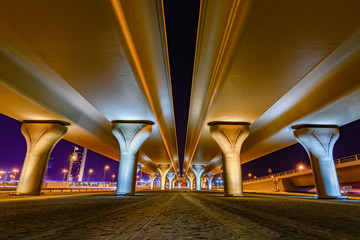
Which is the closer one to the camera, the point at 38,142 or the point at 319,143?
the point at 319,143

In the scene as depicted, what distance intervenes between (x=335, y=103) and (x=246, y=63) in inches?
378

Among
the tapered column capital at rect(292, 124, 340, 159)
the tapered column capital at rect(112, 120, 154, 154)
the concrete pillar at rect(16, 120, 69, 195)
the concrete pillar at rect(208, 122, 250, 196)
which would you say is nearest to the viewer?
the tapered column capital at rect(292, 124, 340, 159)

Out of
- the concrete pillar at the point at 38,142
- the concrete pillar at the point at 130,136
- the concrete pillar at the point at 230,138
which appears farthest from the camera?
the concrete pillar at the point at 130,136

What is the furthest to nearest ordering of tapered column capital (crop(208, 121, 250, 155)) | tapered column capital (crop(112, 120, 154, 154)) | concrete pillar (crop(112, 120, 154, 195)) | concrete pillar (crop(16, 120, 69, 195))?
1. tapered column capital (crop(112, 120, 154, 154))
2. concrete pillar (crop(112, 120, 154, 195))
3. tapered column capital (crop(208, 121, 250, 155))
4. concrete pillar (crop(16, 120, 69, 195))

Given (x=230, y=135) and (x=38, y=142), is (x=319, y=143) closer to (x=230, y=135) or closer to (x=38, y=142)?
(x=230, y=135)

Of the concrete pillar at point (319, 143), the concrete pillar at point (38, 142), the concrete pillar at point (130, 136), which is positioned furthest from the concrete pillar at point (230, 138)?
the concrete pillar at point (38, 142)

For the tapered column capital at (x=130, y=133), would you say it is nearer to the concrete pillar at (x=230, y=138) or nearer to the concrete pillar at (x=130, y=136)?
the concrete pillar at (x=130, y=136)

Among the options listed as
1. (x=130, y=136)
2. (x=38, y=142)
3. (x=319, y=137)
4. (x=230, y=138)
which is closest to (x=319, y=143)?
(x=319, y=137)

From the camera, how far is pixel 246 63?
34.6ft

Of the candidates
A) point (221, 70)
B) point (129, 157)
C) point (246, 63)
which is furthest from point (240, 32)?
point (129, 157)

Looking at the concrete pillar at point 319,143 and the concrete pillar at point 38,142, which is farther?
the concrete pillar at point 38,142

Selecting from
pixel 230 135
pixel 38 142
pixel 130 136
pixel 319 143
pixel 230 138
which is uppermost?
pixel 230 135

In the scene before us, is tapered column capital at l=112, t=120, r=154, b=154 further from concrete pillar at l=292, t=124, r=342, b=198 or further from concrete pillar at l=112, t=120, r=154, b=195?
concrete pillar at l=292, t=124, r=342, b=198

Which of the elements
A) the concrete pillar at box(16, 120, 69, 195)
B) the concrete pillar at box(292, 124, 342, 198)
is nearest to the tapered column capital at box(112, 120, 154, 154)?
the concrete pillar at box(16, 120, 69, 195)
